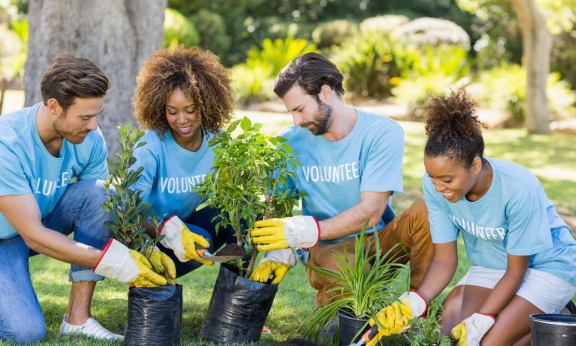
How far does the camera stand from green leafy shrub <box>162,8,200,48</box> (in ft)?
44.8

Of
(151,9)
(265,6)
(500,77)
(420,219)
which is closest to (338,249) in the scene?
(420,219)

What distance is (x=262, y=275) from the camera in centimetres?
296

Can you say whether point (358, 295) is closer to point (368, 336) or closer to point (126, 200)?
point (368, 336)

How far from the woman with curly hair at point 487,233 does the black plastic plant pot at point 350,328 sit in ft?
0.31

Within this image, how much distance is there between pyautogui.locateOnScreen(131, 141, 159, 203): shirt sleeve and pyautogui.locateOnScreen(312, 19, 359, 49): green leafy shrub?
1361 centimetres

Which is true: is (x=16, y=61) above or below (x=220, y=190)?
above

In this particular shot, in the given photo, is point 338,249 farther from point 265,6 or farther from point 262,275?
point 265,6

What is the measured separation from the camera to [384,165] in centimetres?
313

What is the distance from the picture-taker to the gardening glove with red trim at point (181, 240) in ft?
9.88

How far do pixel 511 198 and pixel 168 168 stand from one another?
1705mm

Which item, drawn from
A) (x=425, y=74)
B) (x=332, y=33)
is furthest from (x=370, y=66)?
(x=332, y=33)

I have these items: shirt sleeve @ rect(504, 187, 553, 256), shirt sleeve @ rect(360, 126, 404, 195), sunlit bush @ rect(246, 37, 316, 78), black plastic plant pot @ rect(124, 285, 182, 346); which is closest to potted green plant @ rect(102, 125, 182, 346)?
black plastic plant pot @ rect(124, 285, 182, 346)

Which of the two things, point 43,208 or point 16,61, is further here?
point 16,61

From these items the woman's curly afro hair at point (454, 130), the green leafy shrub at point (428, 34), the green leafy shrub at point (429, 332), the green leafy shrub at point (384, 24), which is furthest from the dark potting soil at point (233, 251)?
the green leafy shrub at point (384, 24)
